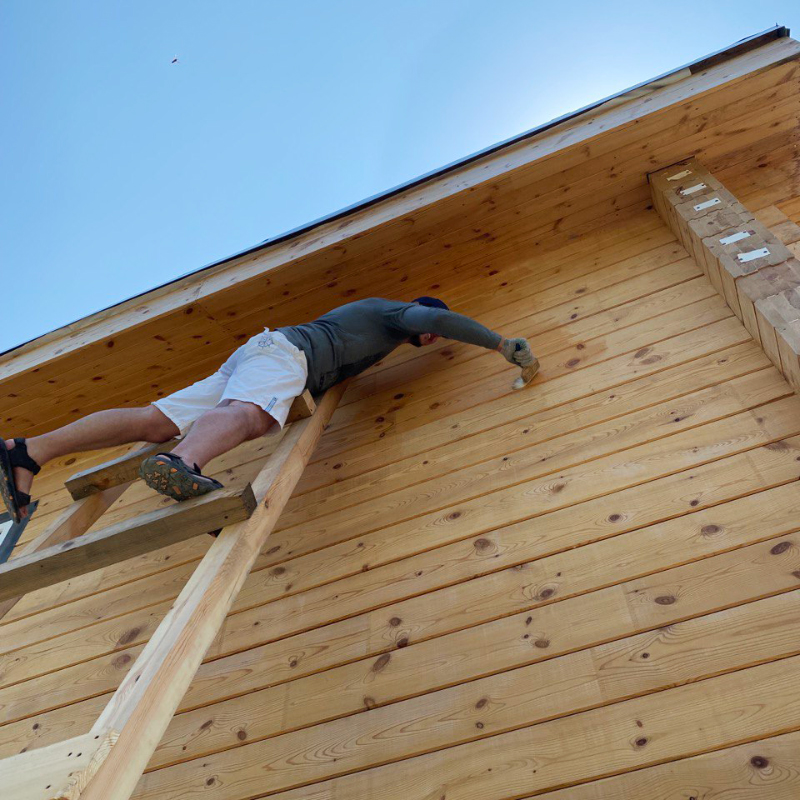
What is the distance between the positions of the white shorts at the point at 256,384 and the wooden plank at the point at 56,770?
1.23m

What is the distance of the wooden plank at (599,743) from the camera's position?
1373 mm

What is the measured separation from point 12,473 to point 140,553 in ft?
1.89

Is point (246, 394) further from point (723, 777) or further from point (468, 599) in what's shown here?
point (723, 777)

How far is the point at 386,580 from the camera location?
2.02 metres

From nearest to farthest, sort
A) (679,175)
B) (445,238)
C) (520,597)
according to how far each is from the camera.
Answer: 1. (520,597)
2. (679,175)
3. (445,238)

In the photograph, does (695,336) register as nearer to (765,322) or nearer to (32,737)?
(765,322)

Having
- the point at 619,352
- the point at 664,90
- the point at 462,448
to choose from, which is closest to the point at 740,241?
the point at 619,352

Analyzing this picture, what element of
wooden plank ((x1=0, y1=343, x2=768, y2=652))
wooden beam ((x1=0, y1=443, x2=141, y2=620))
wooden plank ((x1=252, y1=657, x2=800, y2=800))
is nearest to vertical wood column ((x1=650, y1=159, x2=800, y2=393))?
wooden plank ((x1=0, y1=343, x2=768, y2=652))

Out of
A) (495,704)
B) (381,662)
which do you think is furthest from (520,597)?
(381,662)

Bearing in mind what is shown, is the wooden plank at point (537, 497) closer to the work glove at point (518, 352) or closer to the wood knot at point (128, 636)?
the wood knot at point (128, 636)

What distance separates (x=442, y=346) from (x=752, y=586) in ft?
5.36

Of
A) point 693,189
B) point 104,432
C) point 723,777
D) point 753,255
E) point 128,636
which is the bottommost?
point 723,777

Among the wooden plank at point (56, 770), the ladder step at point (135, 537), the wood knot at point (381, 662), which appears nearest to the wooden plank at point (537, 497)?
the wood knot at point (381, 662)

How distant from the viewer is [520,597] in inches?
70.7
